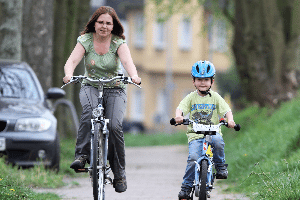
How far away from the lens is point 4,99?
958 centimetres

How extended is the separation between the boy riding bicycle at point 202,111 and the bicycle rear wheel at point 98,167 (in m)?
0.79

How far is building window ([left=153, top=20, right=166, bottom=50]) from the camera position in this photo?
45.9m

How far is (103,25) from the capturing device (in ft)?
20.6

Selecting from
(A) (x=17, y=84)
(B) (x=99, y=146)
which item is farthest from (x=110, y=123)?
(A) (x=17, y=84)

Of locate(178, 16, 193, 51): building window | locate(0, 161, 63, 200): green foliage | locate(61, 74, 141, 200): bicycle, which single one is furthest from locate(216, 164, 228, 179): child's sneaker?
locate(178, 16, 193, 51): building window

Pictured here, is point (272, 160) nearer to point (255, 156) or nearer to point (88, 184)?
point (255, 156)

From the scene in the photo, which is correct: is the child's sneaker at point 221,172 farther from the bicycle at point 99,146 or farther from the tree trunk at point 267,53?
the tree trunk at point 267,53

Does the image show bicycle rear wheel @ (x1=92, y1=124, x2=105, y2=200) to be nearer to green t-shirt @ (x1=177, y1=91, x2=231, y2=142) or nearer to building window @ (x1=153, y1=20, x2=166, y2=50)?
green t-shirt @ (x1=177, y1=91, x2=231, y2=142)

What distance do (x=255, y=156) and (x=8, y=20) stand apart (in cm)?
462

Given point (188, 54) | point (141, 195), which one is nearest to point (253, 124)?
point (141, 195)

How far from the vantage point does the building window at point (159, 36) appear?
151ft

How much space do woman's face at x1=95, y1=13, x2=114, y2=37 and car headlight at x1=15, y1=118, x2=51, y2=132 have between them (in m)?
3.10

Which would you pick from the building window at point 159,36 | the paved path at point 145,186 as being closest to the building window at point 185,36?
the building window at point 159,36

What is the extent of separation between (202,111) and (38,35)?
21.5 ft
